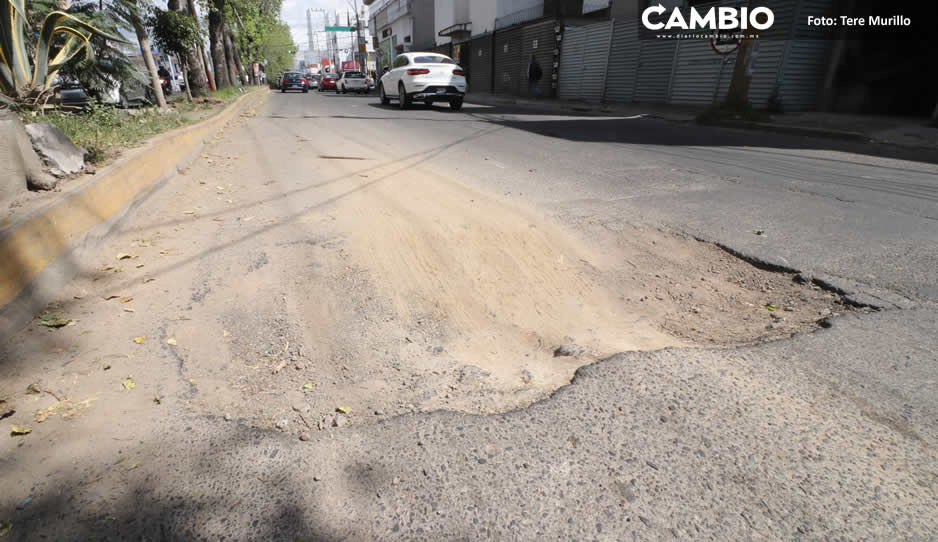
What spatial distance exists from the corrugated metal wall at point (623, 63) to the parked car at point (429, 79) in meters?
6.32

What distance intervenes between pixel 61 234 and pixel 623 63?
17.5 m

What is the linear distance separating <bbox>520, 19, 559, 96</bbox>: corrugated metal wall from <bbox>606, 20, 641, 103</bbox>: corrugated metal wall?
4486 millimetres

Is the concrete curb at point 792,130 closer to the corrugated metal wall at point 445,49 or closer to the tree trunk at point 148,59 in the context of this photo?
the tree trunk at point 148,59

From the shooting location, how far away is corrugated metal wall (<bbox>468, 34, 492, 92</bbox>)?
2810 centimetres

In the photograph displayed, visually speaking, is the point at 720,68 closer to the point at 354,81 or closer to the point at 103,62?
the point at 103,62

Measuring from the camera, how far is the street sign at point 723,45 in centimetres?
1231

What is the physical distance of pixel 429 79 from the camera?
44.9 feet

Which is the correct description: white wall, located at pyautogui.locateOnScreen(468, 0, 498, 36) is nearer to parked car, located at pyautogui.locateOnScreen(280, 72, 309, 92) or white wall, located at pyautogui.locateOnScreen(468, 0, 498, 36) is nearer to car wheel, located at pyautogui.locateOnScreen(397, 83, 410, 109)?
parked car, located at pyautogui.locateOnScreen(280, 72, 309, 92)

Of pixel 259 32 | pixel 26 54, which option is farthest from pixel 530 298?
pixel 259 32

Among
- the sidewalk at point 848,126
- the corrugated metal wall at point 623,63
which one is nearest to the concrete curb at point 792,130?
the sidewalk at point 848,126

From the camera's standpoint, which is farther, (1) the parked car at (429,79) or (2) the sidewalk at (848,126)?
(1) the parked car at (429,79)

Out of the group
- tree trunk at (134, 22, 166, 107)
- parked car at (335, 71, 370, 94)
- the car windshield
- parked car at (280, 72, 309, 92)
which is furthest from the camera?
parked car at (280, 72, 309, 92)

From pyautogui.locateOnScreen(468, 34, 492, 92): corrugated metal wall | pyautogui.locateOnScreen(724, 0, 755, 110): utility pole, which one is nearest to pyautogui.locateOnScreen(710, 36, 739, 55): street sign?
pyautogui.locateOnScreen(724, 0, 755, 110): utility pole

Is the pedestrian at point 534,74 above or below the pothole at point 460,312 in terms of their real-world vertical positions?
above
